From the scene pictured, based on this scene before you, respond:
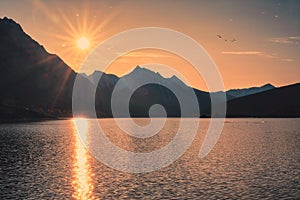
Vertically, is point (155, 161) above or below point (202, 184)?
above

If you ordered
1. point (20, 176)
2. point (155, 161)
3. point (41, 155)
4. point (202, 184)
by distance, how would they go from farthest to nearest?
point (41, 155) → point (155, 161) → point (20, 176) → point (202, 184)

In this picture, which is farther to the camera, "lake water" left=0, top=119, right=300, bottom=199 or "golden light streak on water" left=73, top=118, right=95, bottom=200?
"golden light streak on water" left=73, top=118, right=95, bottom=200

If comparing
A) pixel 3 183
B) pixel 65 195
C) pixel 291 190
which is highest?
pixel 3 183

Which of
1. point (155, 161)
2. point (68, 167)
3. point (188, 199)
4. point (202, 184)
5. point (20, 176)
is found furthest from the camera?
point (155, 161)

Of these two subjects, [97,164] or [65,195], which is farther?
[97,164]

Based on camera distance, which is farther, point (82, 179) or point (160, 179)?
point (82, 179)

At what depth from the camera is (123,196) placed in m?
50.9

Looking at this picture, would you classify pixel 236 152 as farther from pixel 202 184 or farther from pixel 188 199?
pixel 188 199

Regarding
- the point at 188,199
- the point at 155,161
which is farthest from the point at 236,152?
the point at 188,199

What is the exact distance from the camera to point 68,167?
78.1 metres

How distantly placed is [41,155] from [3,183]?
129 ft

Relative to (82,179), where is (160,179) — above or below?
below

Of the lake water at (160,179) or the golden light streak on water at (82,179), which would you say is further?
the golden light streak on water at (82,179)

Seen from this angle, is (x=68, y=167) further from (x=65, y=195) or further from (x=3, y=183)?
(x=65, y=195)
